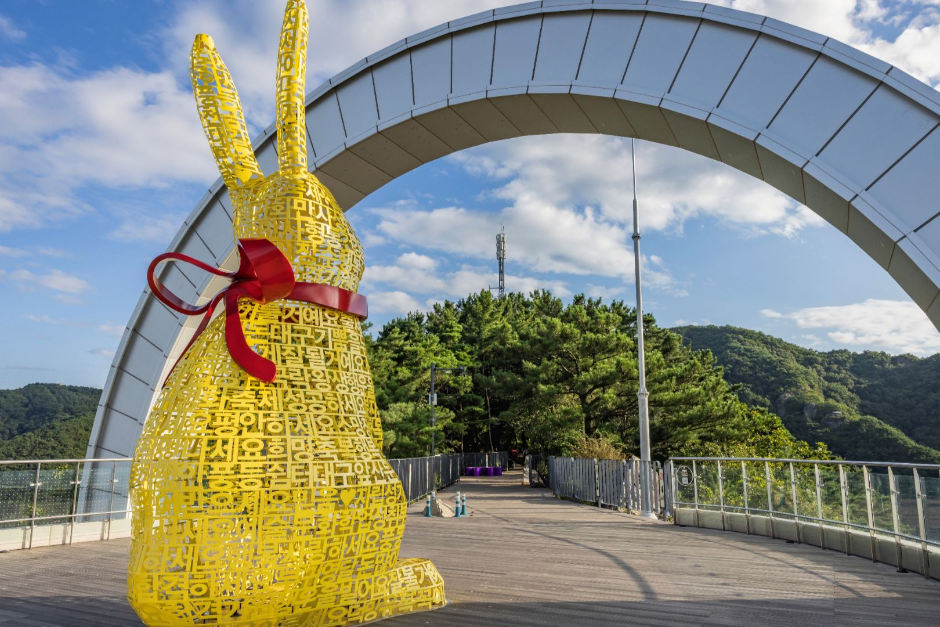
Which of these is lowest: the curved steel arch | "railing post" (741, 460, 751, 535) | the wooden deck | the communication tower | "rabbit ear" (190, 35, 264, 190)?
the wooden deck

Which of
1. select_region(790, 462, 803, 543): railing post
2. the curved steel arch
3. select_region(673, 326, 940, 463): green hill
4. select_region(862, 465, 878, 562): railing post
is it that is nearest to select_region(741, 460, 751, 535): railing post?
select_region(790, 462, 803, 543): railing post

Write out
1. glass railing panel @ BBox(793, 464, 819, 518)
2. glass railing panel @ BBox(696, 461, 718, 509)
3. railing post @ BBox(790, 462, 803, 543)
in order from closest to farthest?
glass railing panel @ BBox(793, 464, 819, 518) → railing post @ BBox(790, 462, 803, 543) → glass railing panel @ BBox(696, 461, 718, 509)

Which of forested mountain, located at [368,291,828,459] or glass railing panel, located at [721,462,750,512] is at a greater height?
forested mountain, located at [368,291,828,459]

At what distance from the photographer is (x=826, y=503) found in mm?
8797

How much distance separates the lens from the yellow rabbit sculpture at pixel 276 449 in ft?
12.4

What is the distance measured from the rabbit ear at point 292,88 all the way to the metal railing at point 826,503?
270 inches

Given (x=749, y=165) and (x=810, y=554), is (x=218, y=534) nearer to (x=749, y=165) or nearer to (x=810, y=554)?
(x=749, y=165)

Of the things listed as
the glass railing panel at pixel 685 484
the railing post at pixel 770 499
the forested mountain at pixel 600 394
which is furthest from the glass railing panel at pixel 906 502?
the forested mountain at pixel 600 394

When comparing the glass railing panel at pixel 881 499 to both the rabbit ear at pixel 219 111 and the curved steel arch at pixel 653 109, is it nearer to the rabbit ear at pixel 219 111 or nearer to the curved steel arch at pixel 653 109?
the curved steel arch at pixel 653 109

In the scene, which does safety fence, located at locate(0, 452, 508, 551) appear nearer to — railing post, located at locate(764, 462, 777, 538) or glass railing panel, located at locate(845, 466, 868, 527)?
railing post, located at locate(764, 462, 777, 538)

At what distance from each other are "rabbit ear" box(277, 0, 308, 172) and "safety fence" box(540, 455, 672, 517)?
35.1 ft

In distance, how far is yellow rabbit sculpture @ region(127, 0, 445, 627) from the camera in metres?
3.77

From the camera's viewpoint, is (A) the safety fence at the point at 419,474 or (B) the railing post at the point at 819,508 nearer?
(B) the railing post at the point at 819,508

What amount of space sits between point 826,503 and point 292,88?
8.54 meters
